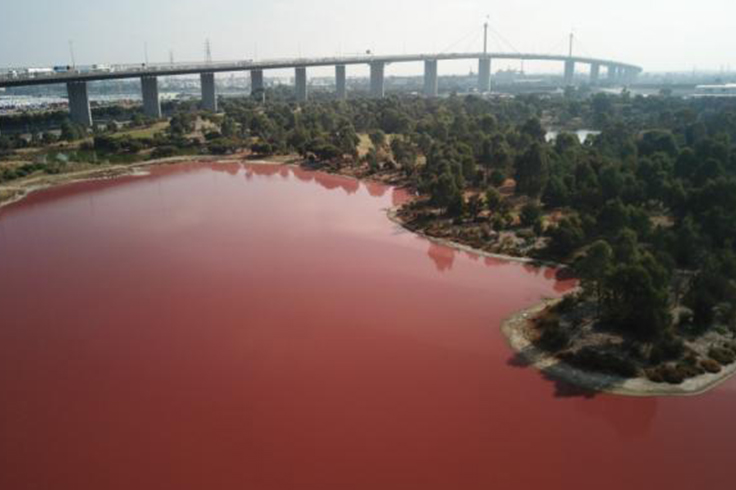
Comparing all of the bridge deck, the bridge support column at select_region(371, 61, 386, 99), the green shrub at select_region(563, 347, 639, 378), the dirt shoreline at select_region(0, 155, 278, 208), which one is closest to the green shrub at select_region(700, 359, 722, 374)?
the green shrub at select_region(563, 347, 639, 378)

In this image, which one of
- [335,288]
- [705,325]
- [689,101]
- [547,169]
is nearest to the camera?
[705,325]

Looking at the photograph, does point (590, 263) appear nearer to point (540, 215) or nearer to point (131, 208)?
point (540, 215)

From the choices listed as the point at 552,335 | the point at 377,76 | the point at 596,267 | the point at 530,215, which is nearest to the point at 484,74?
the point at 377,76

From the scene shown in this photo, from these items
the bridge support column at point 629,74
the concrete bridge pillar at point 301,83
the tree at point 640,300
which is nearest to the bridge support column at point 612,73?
the bridge support column at point 629,74

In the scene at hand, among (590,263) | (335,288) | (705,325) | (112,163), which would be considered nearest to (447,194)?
(335,288)

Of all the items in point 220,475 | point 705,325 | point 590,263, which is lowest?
point 220,475

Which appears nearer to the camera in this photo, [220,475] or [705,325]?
[220,475]

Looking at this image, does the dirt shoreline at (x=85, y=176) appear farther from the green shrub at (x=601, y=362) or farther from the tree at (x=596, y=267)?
the green shrub at (x=601, y=362)
